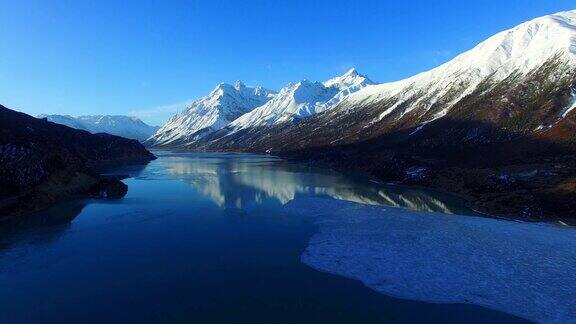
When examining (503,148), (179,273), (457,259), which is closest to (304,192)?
(457,259)

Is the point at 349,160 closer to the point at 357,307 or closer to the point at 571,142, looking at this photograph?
the point at 571,142

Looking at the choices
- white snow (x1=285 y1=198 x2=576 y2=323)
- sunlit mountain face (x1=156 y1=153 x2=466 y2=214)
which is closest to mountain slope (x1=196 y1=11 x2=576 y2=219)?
sunlit mountain face (x1=156 y1=153 x2=466 y2=214)

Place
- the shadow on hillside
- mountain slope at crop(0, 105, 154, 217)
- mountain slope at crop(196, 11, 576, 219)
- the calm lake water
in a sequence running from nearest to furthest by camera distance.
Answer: the calm lake water
the shadow on hillside
mountain slope at crop(0, 105, 154, 217)
mountain slope at crop(196, 11, 576, 219)

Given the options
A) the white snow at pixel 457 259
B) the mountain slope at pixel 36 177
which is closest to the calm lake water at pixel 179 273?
the white snow at pixel 457 259

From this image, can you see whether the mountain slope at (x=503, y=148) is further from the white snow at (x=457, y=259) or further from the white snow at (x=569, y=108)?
the white snow at (x=457, y=259)

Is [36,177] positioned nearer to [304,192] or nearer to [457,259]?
[304,192]

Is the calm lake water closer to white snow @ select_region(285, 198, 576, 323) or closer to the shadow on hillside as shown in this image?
white snow @ select_region(285, 198, 576, 323)
